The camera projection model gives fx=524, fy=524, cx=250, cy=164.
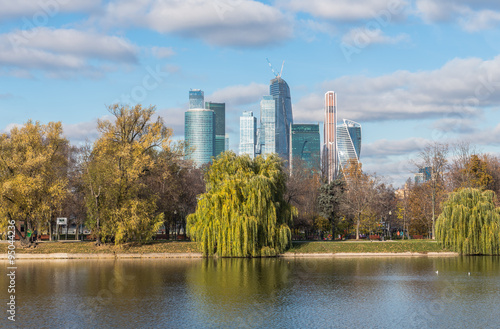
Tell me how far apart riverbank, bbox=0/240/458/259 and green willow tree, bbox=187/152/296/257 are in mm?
3087

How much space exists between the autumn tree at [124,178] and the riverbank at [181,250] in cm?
161

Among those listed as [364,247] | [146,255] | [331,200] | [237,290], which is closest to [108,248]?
[146,255]

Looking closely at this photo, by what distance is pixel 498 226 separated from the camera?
5772cm

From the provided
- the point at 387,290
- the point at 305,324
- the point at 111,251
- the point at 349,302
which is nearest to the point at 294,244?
the point at 111,251

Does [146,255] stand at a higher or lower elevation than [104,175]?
lower

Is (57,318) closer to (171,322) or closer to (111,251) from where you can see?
(171,322)

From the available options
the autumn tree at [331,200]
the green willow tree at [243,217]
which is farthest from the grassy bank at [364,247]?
the autumn tree at [331,200]

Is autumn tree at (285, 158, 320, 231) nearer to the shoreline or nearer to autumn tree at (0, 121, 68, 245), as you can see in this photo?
the shoreline

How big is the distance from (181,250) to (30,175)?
19.1 meters

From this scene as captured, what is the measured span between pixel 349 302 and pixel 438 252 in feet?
109

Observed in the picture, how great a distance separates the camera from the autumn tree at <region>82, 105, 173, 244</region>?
191 ft

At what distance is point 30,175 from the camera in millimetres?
59344

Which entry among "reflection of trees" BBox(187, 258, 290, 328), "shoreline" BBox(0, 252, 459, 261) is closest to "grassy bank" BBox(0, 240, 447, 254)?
"shoreline" BBox(0, 252, 459, 261)

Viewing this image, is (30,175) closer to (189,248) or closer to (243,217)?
(189,248)
